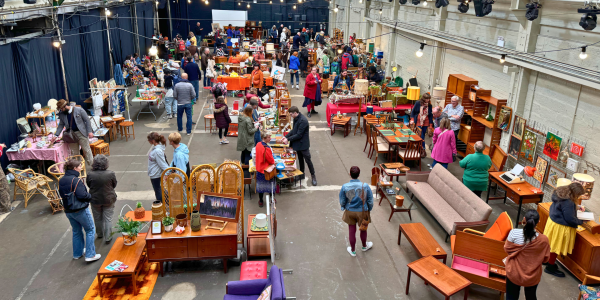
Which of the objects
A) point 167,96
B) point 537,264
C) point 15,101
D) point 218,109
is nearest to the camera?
point 537,264

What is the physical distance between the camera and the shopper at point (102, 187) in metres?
6.16

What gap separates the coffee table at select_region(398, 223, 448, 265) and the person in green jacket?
5.60 feet

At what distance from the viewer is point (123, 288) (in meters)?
5.68

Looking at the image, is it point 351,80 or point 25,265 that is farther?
point 351,80

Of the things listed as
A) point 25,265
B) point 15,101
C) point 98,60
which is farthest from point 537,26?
point 98,60

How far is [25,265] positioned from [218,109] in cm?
556

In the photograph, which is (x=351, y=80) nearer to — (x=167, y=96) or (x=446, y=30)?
(x=446, y=30)

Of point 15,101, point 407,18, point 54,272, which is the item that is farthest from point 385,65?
point 54,272

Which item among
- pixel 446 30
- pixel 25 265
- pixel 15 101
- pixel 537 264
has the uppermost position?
pixel 446 30

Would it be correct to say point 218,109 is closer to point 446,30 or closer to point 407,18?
point 446,30

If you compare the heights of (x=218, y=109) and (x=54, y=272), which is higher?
(x=218, y=109)

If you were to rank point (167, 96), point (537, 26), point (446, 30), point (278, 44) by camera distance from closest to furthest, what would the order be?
1. point (537, 26)
2. point (446, 30)
3. point (167, 96)
4. point (278, 44)

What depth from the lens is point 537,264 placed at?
194 inches

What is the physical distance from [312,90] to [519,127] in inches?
259
